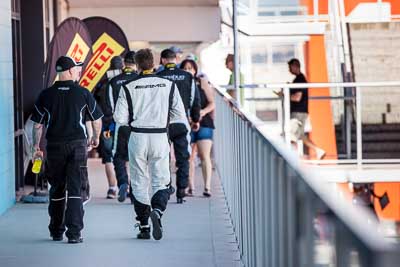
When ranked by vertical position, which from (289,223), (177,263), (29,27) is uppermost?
(29,27)

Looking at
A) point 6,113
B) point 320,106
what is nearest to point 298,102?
point 320,106

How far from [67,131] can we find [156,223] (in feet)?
3.89

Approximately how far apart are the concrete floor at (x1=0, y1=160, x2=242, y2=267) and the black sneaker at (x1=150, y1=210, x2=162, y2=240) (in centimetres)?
7

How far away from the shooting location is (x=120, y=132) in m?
11.8

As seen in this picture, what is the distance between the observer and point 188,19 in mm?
19500

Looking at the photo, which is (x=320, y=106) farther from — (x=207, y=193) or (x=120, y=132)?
(x=120, y=132)

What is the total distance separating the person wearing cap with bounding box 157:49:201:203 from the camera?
12.2 m

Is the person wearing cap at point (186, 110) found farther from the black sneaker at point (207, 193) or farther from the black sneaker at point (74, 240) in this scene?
the black sneaker at point (74, 240)

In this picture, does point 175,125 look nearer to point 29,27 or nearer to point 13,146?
point 13,146

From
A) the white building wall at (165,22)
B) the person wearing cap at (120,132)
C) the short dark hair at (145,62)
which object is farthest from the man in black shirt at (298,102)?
the short dark hair at (145,62)

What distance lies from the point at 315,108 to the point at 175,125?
10.9m

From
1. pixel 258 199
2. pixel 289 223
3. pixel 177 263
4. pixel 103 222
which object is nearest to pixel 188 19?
pixel 103 222

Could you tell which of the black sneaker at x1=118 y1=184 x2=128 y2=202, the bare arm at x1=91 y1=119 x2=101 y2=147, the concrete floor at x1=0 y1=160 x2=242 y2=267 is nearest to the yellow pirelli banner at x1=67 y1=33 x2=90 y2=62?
the black sneaker at x1=118 y1=184 x2=128 y2=202

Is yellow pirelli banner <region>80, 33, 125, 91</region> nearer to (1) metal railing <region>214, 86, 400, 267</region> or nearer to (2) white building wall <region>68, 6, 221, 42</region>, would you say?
(2) white building wall <region>68, 6, 221, 42</region>
